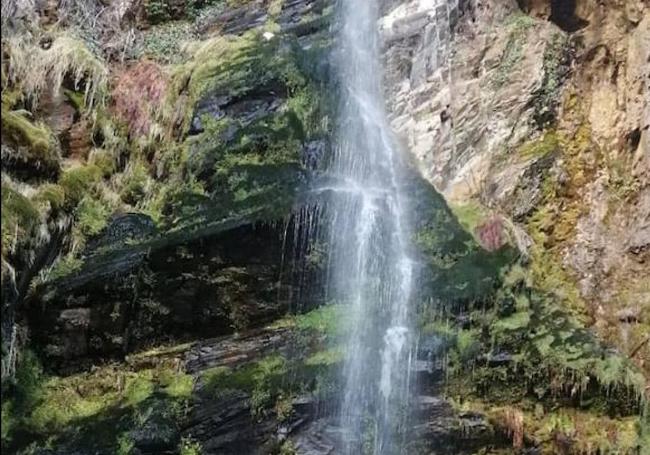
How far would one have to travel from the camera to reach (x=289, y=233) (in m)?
10.0

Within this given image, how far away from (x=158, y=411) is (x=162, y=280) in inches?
61.5

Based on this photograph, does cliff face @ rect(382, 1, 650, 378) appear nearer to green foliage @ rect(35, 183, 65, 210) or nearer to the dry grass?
the dry grass

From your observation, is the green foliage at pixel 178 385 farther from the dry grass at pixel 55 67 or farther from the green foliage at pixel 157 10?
the green foliage at pixel 157 10

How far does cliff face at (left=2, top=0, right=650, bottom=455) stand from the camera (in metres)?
9.34

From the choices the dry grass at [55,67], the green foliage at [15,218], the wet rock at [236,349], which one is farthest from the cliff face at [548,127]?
the green foliage at [15,218]

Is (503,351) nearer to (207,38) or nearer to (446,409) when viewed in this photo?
(446,409)

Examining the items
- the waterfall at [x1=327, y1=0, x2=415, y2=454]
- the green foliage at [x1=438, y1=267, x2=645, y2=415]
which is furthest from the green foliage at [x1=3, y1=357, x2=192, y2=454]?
the green foliage at [x1=438, y1=267, x2=645, y2=415]

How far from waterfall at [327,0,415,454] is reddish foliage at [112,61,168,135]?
106 inches

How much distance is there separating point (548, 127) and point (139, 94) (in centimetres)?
601

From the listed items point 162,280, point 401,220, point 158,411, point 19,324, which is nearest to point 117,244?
point 162,280

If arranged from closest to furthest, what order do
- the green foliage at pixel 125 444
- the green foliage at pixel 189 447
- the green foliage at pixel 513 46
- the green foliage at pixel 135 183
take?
the green foliage at pixel 125 444
the green foliage at pixel 189 447
the green foliage at pixel 135 183
the green foliage at pixel 513 46

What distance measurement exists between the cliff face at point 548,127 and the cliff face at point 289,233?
0.11 feet

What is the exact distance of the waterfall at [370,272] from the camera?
951cm

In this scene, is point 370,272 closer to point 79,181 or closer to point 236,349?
point 236,349
